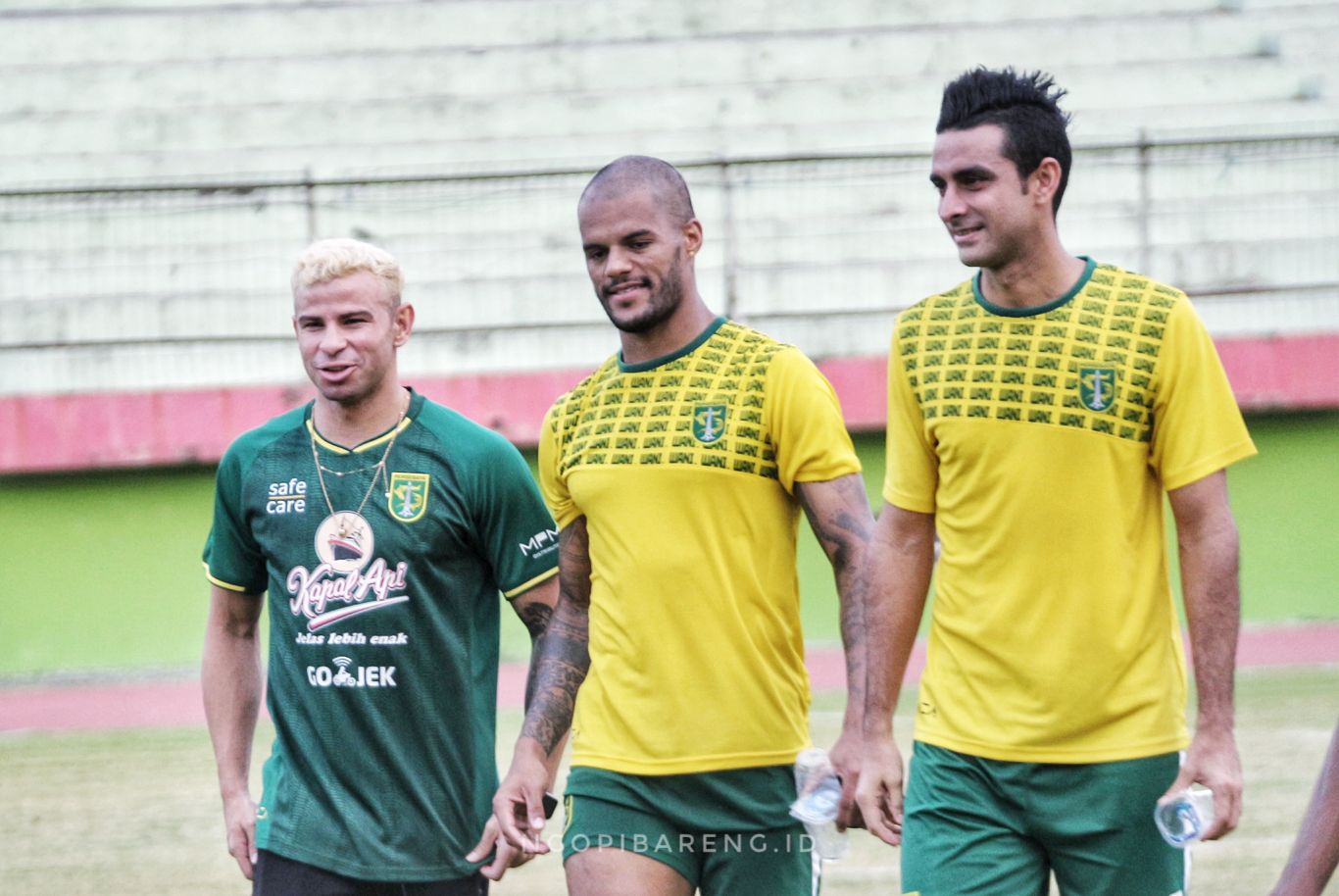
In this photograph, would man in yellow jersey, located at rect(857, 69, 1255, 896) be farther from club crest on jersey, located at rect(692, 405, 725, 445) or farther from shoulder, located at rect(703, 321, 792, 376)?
club crest on jersey, located at rect(692, 405, 725, 445)

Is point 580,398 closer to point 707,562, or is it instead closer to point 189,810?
point 707,562

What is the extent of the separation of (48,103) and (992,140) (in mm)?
16515

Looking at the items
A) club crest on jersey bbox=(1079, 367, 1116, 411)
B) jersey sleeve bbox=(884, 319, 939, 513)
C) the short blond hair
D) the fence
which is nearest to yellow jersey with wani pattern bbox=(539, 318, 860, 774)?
jersey sleeve bbox=(884, 319, 939, 513)

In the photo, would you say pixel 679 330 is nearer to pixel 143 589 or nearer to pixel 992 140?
pixel 992 140

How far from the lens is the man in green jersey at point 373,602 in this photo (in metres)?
4.54

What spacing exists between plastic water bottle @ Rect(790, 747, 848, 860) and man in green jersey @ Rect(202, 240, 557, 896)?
2.12ft

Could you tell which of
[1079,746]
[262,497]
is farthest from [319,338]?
[1079,746]

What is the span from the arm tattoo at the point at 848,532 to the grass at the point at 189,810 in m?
2.98

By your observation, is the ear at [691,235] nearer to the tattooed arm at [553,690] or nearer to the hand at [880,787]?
the tattooed arm at [553,690]

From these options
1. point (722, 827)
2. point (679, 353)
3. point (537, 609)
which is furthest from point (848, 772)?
point (679, 353)

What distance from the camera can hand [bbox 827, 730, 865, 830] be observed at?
4285 mm

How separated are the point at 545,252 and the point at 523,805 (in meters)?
11.5

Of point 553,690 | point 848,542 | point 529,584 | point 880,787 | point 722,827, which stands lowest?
point 722,827

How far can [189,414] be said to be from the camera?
1336 centimetres
